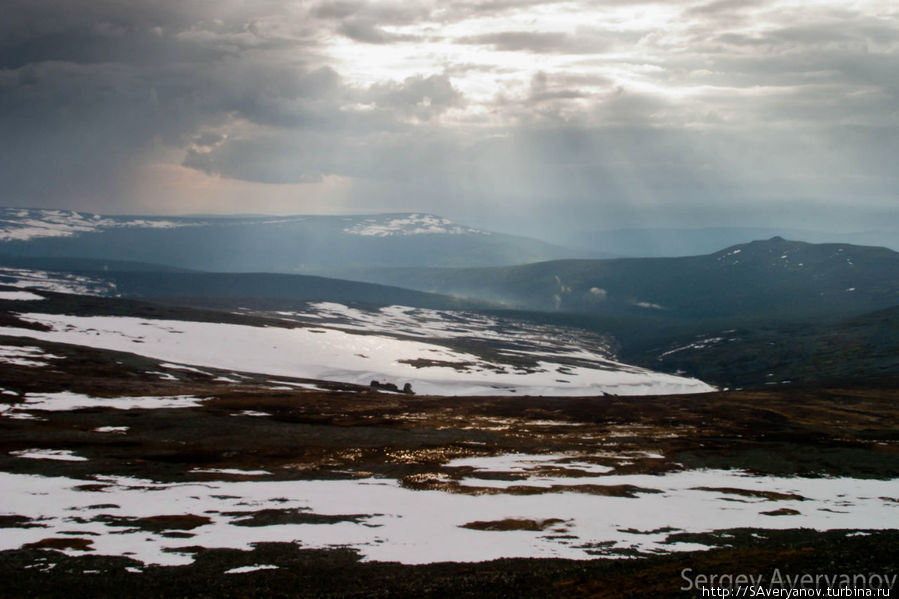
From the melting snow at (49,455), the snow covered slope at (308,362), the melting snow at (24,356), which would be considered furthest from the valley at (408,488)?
the snow covered slope at (308,362)

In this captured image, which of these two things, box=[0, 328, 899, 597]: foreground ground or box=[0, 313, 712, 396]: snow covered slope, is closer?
box=[0, 328, 899, 597]: foreground ground

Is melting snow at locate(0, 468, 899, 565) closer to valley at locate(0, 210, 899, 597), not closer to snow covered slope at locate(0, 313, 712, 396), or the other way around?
valley at locate(0, 210, 899, 597)

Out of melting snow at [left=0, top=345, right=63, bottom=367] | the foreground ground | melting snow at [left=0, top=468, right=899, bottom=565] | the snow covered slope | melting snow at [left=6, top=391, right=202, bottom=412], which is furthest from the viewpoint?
the snow covered slope

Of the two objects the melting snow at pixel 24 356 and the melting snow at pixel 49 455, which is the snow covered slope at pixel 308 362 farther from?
the melting snow at pixel 49 455

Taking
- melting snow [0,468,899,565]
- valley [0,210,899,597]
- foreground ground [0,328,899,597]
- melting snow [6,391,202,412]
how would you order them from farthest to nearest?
melting snow [6,391,202,412], melting snow [0,468,899,565], valley [0,210,899,597], foreground ground [0,328,899,597]

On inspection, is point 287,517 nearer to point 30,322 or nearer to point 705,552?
point 705,552

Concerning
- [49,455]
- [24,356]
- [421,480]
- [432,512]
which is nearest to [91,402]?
[49,455]

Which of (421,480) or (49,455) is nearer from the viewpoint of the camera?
(421,480)

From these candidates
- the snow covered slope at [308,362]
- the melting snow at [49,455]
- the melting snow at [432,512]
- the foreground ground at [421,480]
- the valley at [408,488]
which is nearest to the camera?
the foreground ground at [421,480]

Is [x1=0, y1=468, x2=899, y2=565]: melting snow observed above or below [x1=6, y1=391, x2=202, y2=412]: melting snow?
above

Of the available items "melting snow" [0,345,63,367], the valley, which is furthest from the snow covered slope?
the valley

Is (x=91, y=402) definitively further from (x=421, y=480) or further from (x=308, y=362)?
(x=308, y=362)

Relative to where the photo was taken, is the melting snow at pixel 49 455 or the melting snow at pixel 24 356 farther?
the melting snow at pixel 24 356

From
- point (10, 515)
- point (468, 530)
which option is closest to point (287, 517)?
point (468, 530)
